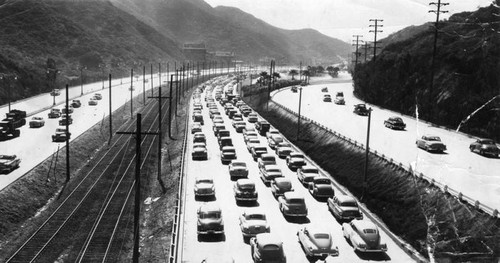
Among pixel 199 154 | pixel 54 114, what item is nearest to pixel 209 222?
pixel 199 154

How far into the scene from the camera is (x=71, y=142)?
2258 inches

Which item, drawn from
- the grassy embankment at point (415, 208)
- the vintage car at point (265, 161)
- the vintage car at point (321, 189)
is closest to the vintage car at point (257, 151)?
the vintage car at point (265, 161)

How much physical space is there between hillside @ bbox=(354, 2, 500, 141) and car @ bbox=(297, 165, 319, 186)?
14761 mm

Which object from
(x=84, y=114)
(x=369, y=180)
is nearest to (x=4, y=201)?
(x=369, y=180)

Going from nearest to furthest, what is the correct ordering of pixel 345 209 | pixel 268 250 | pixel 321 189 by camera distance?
pixel 268 250
pixel 345 209
pixel 321 189

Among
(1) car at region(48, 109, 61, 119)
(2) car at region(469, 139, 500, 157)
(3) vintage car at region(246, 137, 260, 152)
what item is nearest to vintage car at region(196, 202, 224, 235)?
(3) vintage car at region(246, 137, 260, 152)

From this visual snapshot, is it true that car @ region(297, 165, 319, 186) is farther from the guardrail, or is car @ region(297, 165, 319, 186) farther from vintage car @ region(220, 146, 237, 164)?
vintage car @ region(220, 146, 237, 164)

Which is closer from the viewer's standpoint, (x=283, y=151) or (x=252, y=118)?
(x=283, y=151)

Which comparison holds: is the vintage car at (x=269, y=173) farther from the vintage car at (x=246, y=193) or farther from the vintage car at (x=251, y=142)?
the vintage car at (x=251, y=142)

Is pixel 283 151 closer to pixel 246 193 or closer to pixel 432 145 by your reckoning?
pixel 432 145

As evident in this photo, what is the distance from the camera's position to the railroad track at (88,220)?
30.1 metres

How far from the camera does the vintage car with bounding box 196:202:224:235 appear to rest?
2753cm

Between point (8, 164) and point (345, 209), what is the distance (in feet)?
92.0

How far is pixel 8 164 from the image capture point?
41.2 metres
